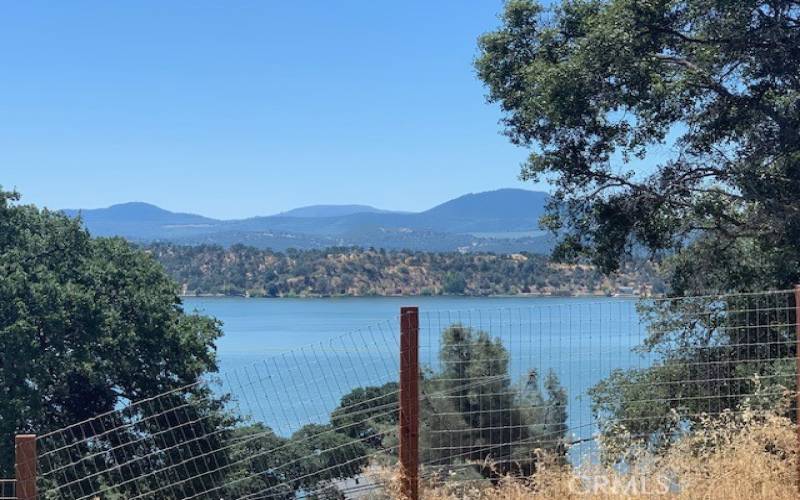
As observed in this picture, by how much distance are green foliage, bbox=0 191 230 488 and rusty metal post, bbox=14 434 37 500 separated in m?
15.7

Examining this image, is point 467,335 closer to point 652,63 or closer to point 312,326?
point 652,63

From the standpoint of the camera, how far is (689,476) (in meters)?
6.63

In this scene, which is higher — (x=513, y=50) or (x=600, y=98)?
(x=513, y=50)

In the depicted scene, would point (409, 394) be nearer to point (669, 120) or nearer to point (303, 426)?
point (303, 426)

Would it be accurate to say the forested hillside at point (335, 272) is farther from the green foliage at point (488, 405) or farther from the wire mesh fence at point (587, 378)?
the wire mesh fence at point (587, 378)

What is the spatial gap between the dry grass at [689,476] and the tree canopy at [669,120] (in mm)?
5781

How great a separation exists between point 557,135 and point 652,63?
173cm

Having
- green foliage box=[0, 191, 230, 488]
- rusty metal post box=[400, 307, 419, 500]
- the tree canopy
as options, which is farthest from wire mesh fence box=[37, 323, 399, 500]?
green foliage box=[0, 191, 230, 488]

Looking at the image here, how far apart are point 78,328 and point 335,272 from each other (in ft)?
290

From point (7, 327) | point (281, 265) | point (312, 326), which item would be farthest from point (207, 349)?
point (281, 265)

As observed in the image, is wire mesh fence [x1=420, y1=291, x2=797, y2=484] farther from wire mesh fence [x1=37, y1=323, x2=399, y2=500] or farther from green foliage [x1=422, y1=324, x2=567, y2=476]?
wire mesh fence [x1=37, y1=323, x2=399, y2=500]

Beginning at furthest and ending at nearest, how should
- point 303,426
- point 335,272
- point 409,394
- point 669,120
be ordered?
point 335,272, point 669,120, point 303,426, point 409,394

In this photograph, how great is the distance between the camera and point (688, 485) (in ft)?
21.6
